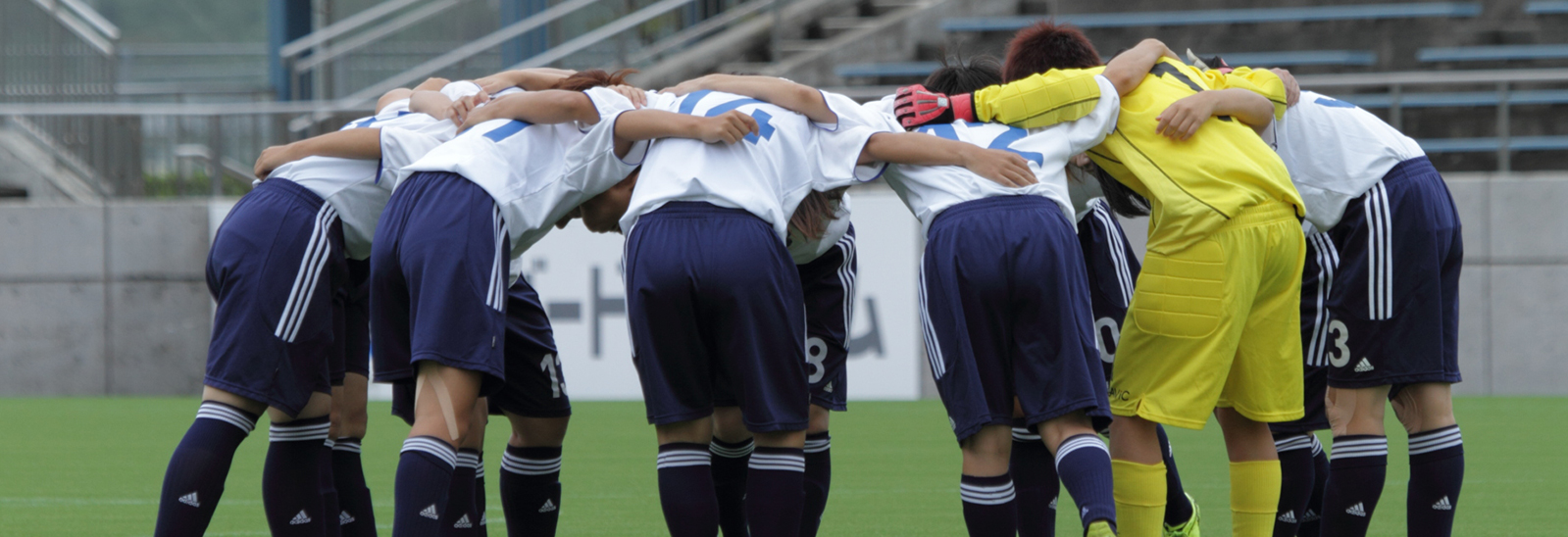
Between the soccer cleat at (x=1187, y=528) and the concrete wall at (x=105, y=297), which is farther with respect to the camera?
the concrete wall at (x=105, y=297)

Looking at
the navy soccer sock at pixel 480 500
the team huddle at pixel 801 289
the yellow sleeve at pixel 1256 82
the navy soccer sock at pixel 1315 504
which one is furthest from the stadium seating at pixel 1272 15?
the navy soccer sock at pixel 480 500

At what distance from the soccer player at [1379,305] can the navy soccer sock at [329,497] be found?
9.53 feet

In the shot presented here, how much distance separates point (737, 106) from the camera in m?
4.08

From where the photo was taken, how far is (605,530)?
18.2 ft

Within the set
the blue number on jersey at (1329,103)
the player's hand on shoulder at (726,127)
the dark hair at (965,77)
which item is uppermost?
the dark hair at (965,77)

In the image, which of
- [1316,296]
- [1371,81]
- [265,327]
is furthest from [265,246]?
[1371,81]

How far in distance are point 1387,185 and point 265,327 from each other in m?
3.17

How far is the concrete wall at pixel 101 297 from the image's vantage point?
1134cm

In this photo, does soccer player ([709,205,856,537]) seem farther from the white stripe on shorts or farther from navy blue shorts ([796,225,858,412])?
the white stripe on shorts

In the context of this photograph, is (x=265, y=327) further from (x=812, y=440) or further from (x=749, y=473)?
(x=812, y=440)

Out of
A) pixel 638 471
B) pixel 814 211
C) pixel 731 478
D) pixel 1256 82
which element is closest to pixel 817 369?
pixel 731 478

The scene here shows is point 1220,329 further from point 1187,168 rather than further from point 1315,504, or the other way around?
point 1315,504

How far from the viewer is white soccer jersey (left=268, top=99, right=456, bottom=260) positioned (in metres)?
4.25

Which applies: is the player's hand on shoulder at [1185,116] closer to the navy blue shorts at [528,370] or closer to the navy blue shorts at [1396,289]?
the navy blue shorts at [1396,289]
